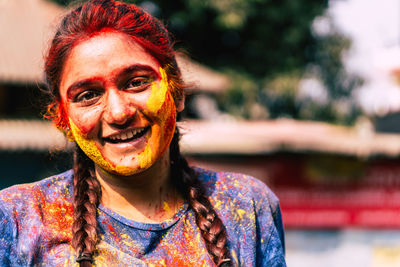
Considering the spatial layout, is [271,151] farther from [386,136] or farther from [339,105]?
[339,105]

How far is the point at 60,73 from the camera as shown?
5.25 feet

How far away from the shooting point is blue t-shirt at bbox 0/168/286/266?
4.84ft

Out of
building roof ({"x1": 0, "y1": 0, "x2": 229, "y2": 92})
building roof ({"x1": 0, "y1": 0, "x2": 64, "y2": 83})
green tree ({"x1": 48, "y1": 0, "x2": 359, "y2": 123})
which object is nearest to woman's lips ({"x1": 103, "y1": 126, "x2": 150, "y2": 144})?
building roof ({"x1": 0, "y1": 0, "x2": 229, "y2": 92})

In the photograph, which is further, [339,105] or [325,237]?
[339,105]

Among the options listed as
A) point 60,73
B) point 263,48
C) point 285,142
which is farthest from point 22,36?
point 60,73

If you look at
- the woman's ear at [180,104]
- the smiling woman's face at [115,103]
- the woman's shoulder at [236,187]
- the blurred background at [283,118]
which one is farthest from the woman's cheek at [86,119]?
the blurred background at [283,118]

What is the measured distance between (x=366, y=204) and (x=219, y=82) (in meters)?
4.02

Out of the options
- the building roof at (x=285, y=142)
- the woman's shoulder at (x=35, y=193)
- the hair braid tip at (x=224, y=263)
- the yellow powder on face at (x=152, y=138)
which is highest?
the yellow powder on face at (x=152, y=138)

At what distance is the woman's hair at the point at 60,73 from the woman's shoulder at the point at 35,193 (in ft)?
0.13

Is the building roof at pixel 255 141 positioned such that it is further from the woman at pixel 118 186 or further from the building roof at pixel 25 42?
the woman at pixel 118 186

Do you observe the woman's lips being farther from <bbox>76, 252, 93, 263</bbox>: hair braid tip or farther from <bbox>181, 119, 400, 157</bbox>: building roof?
<bbox>181, 119, 400, 157</bbox>: building roof

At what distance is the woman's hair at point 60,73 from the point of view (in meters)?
1.55

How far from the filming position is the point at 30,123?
26.1 feet

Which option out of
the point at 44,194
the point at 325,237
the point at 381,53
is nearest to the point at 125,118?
the point at 44,194
